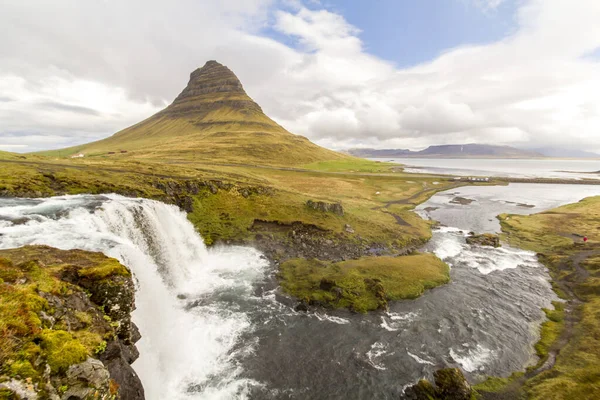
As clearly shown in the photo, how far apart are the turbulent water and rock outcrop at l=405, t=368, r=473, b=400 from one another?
57.0 inches

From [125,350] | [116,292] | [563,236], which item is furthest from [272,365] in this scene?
[563,236]

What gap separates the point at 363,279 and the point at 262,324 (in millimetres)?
15206

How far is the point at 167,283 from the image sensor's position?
34.9 metres

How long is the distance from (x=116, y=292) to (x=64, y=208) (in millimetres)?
23110

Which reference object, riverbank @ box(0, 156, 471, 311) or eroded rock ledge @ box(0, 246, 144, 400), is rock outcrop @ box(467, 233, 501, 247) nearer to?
riverbank @ box(0, 156, 471, 311)

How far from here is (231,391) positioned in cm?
2164

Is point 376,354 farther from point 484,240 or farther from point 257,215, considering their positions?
point 484,240

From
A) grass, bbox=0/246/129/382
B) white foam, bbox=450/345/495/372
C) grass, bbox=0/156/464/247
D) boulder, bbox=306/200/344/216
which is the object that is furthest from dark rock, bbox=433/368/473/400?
boulder, bbox=306/200/344/216

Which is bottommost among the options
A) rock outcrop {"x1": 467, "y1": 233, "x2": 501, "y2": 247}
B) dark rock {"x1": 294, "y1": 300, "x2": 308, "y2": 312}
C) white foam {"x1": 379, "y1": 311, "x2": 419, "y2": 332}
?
white foam {"x1": 379, "y1": 311, "x2": 419, "y2": 332}

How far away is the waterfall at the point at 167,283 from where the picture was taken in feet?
73.7

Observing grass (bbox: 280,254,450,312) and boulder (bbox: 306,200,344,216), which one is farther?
boulder (bbox: 306,200,344,216)

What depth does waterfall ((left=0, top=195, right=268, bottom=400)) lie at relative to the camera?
22.5 meters

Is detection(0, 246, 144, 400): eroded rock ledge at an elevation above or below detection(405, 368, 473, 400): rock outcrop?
above

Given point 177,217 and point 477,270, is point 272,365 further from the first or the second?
point 477,270
